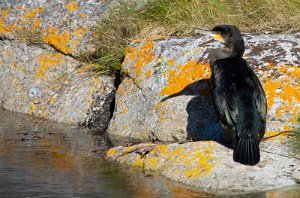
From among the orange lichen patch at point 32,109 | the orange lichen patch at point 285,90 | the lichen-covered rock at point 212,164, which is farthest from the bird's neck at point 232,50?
the orange lichen patch at point 32,109

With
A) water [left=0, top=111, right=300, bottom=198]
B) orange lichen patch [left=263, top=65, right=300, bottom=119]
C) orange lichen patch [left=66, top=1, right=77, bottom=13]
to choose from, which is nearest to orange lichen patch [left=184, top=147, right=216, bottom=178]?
water [left=0, top=111, right=300, bottom=198]

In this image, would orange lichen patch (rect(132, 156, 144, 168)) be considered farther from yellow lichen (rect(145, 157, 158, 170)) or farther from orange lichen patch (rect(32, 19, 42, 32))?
orange lichen patch (rect(32, 19, 42, 32))

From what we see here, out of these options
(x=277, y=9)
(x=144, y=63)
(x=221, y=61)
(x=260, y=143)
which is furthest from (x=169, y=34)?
(x=260, y=143)

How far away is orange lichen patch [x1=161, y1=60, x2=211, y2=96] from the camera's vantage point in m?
8.11

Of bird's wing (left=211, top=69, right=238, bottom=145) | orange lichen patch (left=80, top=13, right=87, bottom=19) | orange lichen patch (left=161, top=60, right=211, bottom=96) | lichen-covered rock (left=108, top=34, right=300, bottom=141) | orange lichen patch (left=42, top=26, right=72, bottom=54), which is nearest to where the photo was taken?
bird's wing (left=211, top=69, right=238, bottom=145)

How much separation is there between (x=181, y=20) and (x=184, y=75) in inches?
54.8

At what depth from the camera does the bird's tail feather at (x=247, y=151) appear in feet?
21.4

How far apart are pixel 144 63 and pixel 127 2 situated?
1.93 meters

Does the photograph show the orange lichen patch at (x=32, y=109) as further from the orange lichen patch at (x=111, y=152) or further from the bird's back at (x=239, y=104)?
the bird's back at (x=239, y=104)

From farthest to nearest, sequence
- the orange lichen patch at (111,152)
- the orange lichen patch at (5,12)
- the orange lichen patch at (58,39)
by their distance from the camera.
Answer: the orange lichen patch at (5,12), the orange lichen patch at (58,39), the orange lichen patch at (111,152)

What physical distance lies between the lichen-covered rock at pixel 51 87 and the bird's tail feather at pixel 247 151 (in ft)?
8.75

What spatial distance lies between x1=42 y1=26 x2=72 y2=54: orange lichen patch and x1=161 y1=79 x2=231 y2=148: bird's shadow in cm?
255

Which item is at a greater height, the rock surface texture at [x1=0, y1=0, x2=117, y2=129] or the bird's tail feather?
the rock surface texture at [x1=0, y1=0, x2=117, y2=129]

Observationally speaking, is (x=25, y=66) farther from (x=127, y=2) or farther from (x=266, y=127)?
(x=266, y=127)
